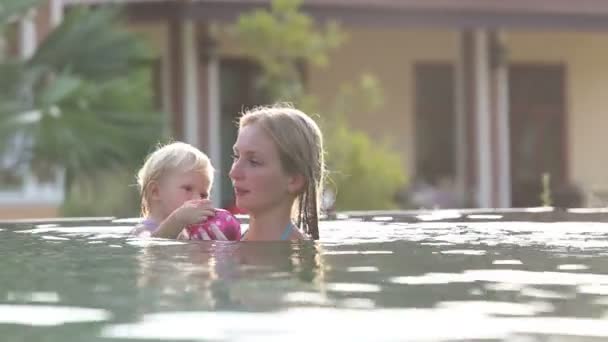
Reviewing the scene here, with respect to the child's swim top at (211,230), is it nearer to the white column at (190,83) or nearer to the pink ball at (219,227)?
the pink ball at (219,227)

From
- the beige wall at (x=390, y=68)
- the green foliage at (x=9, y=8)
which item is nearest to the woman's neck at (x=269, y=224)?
the green foliage at (x=9, y=8)

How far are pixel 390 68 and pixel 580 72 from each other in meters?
2.54

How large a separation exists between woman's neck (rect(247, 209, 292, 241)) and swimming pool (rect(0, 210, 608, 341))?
0.22 m

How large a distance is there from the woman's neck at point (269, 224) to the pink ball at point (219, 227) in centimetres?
21

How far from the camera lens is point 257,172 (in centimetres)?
389

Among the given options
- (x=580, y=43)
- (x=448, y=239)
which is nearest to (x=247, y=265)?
(x=448, y=239)

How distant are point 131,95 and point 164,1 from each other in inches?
129

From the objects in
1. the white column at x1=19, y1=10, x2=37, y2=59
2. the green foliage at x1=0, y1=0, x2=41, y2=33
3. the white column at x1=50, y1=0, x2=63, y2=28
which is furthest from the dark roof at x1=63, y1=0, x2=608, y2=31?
the green foliage at x1=0, y1=0, x2=41, y2=33

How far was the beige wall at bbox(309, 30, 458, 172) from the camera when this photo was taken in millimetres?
17672

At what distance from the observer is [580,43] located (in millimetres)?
18656

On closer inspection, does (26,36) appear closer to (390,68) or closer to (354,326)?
(390,68)

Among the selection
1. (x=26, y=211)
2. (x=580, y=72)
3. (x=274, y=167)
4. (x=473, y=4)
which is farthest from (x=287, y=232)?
(x=580, y=72)

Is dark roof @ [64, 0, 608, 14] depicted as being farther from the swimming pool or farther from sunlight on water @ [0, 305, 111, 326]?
sunlight on water @ [0, 305, 111, 326]

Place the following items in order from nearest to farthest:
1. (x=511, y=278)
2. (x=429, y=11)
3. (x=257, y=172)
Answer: (x=511, y=278)
(x=257, y=172)
(x=429, y=11)
